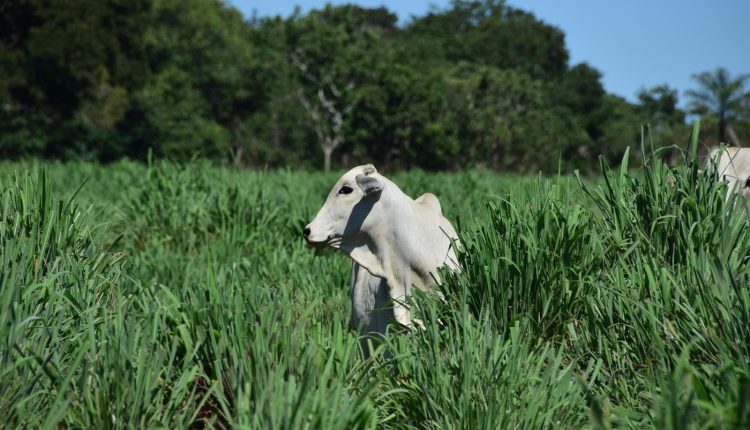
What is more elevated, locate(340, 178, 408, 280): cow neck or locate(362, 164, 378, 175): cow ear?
locate(362, 164, 378, 175): cow ear

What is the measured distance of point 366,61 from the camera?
173ft

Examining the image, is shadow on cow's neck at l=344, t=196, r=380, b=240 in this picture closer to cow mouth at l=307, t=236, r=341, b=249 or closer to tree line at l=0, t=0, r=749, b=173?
cow mouth at l=307, t=236, r=341, b=249

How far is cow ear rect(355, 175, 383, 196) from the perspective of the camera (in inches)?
195

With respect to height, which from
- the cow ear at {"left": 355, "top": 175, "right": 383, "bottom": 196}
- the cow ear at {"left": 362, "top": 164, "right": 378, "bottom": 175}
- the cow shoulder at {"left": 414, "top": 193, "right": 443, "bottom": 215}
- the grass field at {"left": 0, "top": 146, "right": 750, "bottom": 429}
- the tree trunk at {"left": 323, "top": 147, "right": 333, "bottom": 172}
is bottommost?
the tree trunk at {"left": 323, "top": 147, "right": 333, "bottom": 172}

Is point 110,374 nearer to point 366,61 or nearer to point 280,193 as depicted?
point 280,193

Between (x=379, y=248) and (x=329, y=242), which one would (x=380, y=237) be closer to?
(x=379, y=248)

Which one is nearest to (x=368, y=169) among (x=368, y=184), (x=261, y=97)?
(x=368, y=184)

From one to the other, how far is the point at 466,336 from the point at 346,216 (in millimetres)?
1751

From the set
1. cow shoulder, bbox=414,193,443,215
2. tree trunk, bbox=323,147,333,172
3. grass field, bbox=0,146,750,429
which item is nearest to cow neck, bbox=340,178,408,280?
cow shoulder, bbox=414,193,443,215

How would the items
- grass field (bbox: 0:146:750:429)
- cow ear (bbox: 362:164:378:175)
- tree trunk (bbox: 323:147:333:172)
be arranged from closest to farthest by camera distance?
grass field (bbox: 0:146:750:429), cow ear (bbox: 362:164:378:175), tree trunk (bbox: 323:147:333:172)

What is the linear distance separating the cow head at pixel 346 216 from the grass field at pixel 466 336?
2.17 ft

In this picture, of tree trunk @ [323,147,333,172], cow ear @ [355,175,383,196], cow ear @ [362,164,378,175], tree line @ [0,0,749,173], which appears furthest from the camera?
tree trunk @ [323,147,333,172]

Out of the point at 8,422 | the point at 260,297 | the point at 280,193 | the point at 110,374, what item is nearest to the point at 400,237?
the point at 260,297

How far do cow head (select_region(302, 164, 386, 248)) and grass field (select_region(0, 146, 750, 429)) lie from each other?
26.0 inches
